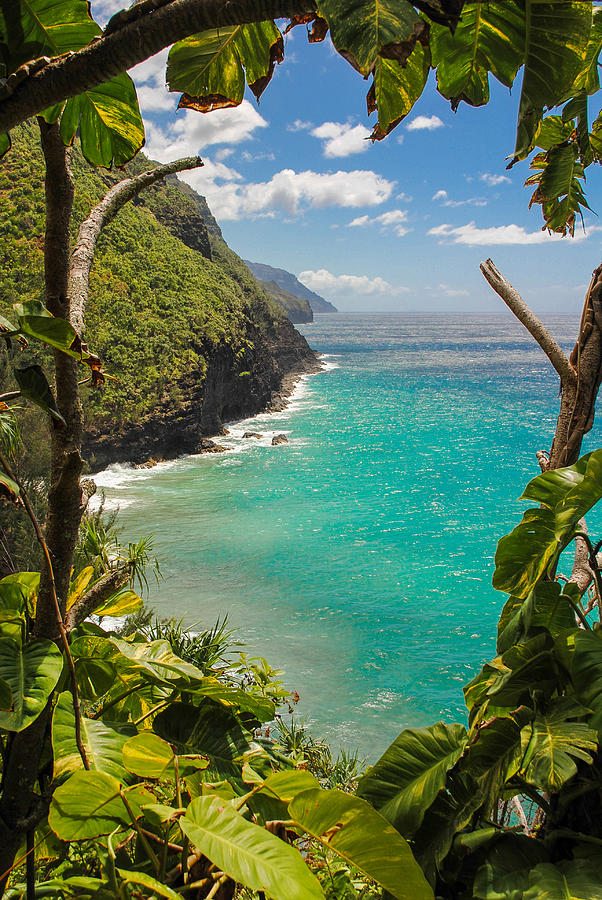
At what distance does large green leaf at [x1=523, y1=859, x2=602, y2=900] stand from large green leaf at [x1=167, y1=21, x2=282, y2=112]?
1872 millimetres

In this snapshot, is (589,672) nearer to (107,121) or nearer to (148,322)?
(107,121)

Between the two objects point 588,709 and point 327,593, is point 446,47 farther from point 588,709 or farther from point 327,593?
point 327,593

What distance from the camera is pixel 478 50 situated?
1.01m

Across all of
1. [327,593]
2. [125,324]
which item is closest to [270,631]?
[327,593]

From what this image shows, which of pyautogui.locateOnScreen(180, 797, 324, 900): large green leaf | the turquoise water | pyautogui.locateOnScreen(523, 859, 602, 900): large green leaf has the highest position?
pyautogui.locateOnScreen(180, 797, 324, 900): large green leaf

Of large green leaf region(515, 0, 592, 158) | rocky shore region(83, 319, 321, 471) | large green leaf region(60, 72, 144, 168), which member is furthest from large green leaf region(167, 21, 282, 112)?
rocky shore region(83, 319, 321, 471)

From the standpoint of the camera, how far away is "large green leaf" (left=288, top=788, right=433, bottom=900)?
3.50 ft

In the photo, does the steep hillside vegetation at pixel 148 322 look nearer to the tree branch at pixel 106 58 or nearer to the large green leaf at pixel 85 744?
the large green leaf at pixel 85 744

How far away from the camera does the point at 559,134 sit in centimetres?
245

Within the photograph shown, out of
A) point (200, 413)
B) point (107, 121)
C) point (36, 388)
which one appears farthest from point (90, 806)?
point (200, 413)

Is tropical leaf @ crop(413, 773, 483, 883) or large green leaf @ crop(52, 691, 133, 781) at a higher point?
large green leaf @ crop(52, 691, 133, 781)

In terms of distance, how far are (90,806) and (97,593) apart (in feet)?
1.90

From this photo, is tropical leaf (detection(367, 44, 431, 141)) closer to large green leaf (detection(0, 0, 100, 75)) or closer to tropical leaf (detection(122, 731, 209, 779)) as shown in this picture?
large green leaf (detection(0, 0, 100, 75))

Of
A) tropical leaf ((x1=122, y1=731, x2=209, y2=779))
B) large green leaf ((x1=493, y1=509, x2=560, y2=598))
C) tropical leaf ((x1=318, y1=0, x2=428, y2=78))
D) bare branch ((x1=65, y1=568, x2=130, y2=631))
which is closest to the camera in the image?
tropical leaf ((x1=318, y1=0, x2=428, y2=78))
